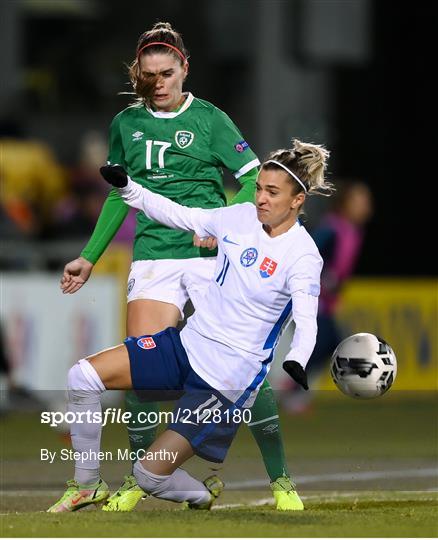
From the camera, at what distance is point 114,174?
798 cm

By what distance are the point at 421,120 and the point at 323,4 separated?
5285 millimetres

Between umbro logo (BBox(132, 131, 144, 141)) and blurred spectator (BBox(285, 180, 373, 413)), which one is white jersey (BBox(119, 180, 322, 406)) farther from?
blurred spectator (BBox(285, 180, 373, 413))

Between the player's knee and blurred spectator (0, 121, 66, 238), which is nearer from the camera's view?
the player's knee

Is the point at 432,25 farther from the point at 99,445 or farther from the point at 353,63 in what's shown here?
the point at 99,445

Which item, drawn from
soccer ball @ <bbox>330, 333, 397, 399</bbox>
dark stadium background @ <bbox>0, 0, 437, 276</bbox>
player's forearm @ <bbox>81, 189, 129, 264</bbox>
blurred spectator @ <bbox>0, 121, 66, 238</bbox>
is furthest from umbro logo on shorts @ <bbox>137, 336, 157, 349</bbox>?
dark stadium background @ <bbox>0, 0, 437, 276</bbox>

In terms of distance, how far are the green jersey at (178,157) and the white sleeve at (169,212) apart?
0.37 metres

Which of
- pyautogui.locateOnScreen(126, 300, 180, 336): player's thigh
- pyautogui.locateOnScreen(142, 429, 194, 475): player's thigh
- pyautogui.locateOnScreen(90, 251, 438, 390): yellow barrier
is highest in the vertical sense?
pyautogui.locateOnScreen(126, 300, 180, 336): player's thigh

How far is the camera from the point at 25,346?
14.7 meters

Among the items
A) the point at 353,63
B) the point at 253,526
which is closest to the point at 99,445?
the point at 253,526

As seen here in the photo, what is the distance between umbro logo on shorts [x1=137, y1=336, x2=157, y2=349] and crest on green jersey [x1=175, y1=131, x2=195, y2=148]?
1.16 meters

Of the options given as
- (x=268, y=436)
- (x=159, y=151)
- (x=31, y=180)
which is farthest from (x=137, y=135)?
(x=31, y=180)

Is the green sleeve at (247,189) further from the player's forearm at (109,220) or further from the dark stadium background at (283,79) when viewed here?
the dark stadium background at (283,79)

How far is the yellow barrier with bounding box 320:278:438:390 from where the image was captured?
17.1m

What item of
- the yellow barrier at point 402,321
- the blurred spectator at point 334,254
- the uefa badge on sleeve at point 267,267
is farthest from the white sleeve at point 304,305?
the yellow barrier at point 402,321
